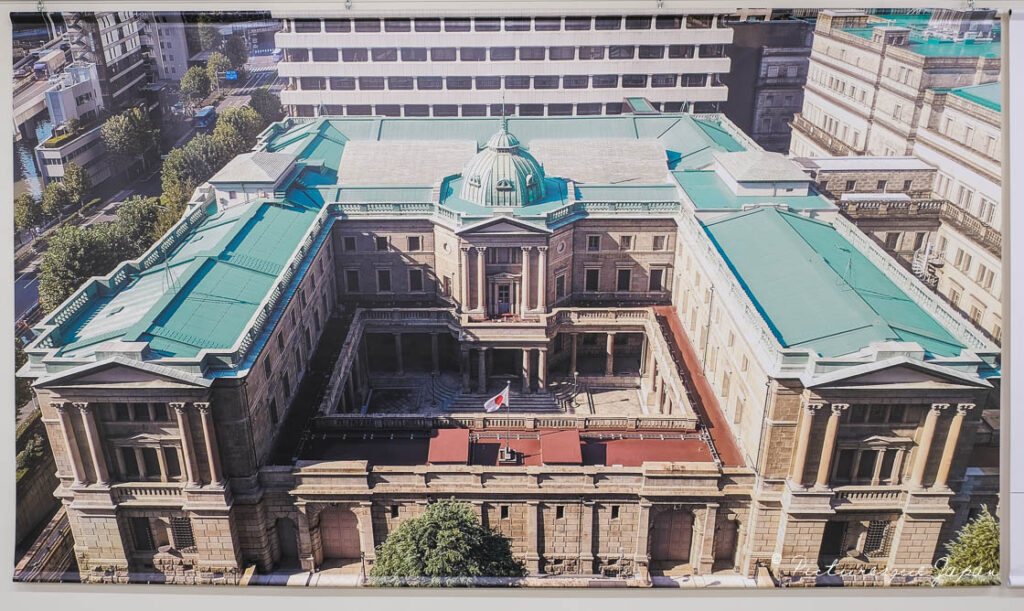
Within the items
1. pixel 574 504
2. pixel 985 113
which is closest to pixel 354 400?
pixel 574 504

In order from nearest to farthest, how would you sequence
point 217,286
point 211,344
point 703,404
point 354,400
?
Result: point 211,344 < point 217,286 < point 703,404 < point 354,400

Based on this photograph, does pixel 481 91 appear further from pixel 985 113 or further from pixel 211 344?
pixel 211 344

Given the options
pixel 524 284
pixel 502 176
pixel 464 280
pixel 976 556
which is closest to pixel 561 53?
pixel 502 176

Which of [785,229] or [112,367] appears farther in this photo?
[785,229]

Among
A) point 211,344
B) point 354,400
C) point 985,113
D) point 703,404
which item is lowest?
point 354,400

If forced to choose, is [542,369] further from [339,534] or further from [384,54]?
[384,54]

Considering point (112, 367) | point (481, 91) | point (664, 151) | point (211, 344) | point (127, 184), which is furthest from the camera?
point (481, 91)

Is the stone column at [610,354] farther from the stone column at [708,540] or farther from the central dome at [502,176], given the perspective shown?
the stone column at [708,540]
